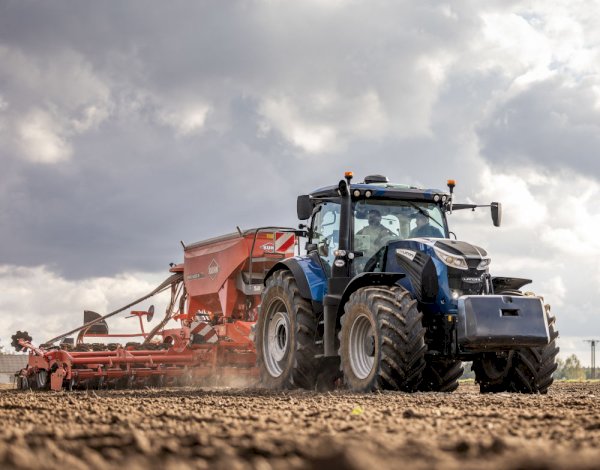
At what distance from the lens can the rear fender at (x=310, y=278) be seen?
12047 millimetres

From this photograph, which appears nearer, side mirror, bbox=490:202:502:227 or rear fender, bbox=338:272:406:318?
rear fender, bbox=338:272:406:318

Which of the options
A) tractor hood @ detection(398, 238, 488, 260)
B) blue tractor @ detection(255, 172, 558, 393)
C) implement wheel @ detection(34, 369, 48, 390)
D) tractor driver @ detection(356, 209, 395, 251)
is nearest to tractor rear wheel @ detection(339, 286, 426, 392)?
blue tractor @ detection(255, 172, 558, 393)

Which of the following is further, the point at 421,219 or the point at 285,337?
Answer: the point at 285,337

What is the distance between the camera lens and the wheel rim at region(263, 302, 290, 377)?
13125mm

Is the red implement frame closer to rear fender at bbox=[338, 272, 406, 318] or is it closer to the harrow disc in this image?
the harrow disc

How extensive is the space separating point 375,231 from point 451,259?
123 centimetres

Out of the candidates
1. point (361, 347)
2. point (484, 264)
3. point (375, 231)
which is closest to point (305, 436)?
point (361, 347)

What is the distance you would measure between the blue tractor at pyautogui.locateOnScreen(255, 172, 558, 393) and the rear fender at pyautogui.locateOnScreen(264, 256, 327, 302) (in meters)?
0.02

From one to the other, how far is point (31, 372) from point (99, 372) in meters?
2.12

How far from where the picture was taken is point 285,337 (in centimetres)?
1334

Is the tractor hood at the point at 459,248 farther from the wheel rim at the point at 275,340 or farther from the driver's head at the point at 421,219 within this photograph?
the wheel rim at the point at 275,340

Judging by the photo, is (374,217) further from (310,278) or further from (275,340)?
(275,340)

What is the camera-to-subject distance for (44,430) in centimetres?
554

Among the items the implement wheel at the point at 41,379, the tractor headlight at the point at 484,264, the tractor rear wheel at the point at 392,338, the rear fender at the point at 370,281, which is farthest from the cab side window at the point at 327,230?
the implement wheel at the point at 41,379
